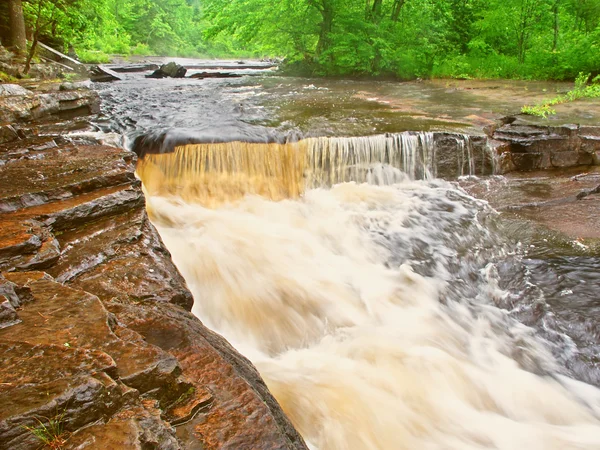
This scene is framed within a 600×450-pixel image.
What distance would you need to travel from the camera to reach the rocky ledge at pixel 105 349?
1642mm

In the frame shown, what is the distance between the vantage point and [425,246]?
5961 millimetres

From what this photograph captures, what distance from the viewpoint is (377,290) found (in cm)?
517

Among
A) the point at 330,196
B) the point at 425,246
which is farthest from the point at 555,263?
the point at 330,196

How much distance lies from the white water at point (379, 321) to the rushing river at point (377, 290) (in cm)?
2

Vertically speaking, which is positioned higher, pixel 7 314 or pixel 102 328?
pixel 7 314

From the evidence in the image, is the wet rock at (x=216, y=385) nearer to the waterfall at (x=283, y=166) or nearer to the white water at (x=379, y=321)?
the white water at (x=379, y=321)

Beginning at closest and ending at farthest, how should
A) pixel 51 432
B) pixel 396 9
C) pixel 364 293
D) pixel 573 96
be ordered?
pixel 51 432 < pixel 364 293 < pixel 573 96 < pixel 396 9

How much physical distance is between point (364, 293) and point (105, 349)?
3.52m

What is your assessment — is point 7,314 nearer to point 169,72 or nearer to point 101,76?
point 101,76

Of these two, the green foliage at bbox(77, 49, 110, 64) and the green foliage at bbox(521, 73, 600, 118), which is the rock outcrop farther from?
the green foliage at bbox(77, 49, 110, 64)

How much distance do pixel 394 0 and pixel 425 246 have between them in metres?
15.1

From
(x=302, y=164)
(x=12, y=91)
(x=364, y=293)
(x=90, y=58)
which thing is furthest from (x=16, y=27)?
(x=90, y=58)

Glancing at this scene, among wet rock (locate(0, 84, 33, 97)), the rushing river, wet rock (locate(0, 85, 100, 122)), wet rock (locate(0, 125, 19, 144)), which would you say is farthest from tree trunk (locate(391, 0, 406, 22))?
wet rock (locate(0, 125, 19, 144))

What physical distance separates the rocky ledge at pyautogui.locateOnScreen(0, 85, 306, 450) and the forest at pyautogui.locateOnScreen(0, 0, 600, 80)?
11.8 metres
